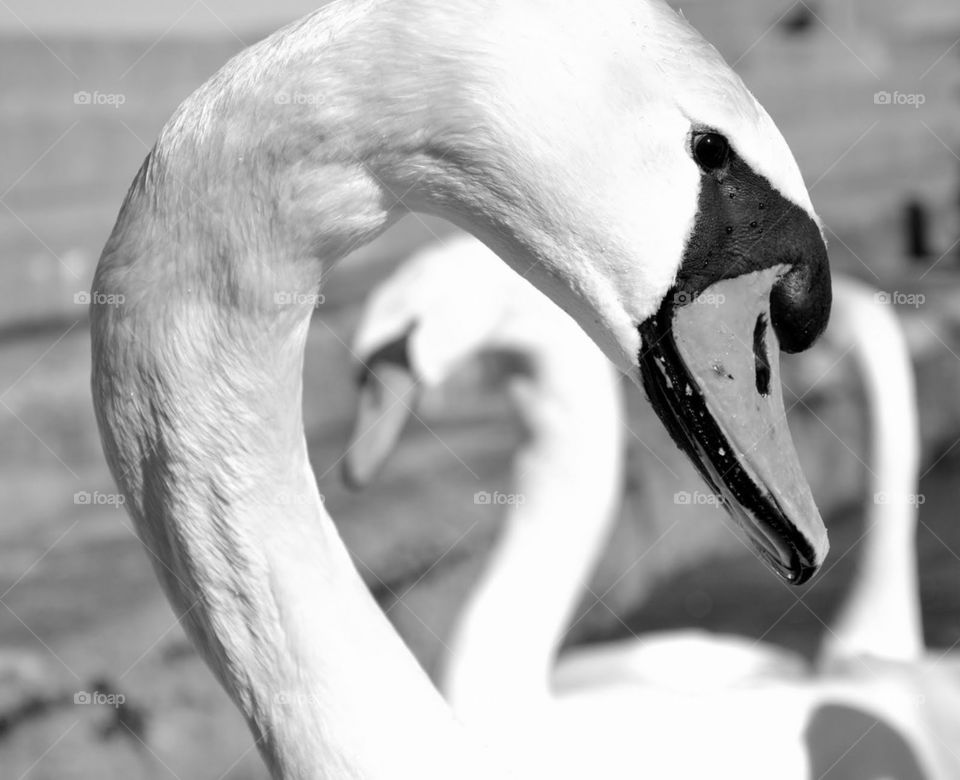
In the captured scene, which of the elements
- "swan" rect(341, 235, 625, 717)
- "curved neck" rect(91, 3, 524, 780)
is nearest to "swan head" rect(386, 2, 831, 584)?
"curved neck" rect(91, 3, 524, 780)

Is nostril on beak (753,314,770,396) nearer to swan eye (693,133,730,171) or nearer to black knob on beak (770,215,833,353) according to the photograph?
black knob on beak (770,215,833,353)

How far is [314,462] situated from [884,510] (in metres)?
2.33

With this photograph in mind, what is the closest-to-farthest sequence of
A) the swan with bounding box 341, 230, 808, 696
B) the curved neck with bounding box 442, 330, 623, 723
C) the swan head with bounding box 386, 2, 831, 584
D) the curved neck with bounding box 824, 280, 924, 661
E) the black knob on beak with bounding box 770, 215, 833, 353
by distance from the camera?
the swan head with bounding box 386, 2, 831, 584
the black knob on beak with bounding box 770, 215, 833, 353
the curved neck with bounding box 442, 330, 623, 723
the swan with bounding box 341, 230, 808, 696
the curved neck with bounding box 824, 280, 924, 661

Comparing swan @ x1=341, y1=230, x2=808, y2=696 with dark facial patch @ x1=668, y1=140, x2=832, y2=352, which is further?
swan @ x1=341, y1=230, x2=808, y2=696

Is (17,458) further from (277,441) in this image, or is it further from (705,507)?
(277,441)

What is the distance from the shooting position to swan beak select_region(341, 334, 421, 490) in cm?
326

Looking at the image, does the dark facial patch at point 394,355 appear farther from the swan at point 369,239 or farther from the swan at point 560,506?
the swan at point 369,239

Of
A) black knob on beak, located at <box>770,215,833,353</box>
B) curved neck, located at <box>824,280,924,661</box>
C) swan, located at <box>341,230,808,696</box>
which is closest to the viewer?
black knob on beak, located at <box>770,215,833,353</box>

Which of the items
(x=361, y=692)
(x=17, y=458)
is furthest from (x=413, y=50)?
(x=17, y=458)

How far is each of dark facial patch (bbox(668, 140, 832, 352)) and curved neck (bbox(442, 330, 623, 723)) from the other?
190 cm

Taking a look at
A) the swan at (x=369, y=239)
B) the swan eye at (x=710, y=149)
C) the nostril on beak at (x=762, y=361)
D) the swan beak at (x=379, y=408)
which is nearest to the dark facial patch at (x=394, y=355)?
the swan beak at (x=379, y=408)

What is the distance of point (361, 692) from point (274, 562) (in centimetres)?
14

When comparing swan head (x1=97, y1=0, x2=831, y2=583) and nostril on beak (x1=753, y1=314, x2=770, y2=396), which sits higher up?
swan head (x1=97, y1=0, x2=831, y2=583)

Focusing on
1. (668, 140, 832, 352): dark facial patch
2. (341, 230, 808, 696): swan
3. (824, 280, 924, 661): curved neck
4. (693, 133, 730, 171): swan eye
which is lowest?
(824, 280, 924, 661): curved neck
